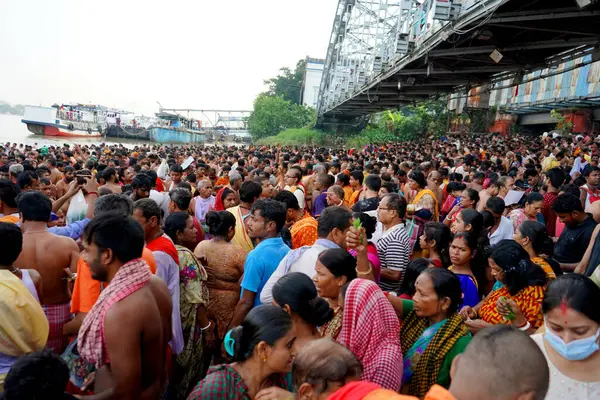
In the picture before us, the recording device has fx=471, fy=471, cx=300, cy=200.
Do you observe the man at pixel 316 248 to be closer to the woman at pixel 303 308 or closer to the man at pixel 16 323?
the woman at pixel 303 308

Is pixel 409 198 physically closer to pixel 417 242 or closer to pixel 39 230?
pixel 417 242

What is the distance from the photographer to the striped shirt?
3.69 m

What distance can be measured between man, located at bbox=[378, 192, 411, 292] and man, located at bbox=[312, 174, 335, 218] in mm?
2395

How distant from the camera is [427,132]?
30.0 metres

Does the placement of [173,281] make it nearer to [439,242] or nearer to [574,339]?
[439,242]

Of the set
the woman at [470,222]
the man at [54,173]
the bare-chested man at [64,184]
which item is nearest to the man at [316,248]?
the woman at [470,222]

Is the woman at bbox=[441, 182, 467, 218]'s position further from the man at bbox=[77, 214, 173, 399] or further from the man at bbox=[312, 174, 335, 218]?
the man at bbox=[77, 214, 173, 399]

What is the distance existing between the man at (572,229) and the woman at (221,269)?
2974 mm

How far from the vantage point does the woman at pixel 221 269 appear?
11.7 ft

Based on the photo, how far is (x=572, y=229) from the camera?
14.6ft

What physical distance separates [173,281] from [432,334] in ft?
5.52

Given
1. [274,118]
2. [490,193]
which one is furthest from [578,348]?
[274,118]

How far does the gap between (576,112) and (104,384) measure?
24389 millimetres

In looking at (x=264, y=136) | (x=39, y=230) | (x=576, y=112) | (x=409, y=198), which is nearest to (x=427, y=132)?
(x=576, y=112)
